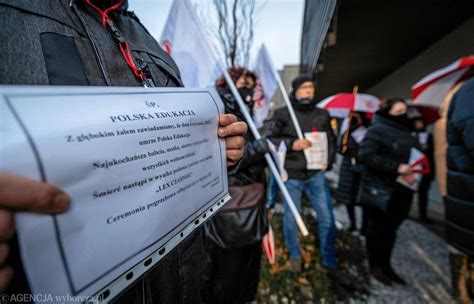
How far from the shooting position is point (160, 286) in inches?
27.9

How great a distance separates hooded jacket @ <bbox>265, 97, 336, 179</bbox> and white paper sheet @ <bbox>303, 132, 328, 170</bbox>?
72mm

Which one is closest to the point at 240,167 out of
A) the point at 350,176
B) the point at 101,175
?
the point at 101,175

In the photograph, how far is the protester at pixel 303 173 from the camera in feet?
8.19

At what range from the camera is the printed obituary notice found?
1.12 feet

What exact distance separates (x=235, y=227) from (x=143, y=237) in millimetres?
1190

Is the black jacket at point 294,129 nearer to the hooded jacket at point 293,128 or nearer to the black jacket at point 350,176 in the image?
the hooded jacket at point 293,128

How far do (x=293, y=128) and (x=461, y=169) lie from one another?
151cm

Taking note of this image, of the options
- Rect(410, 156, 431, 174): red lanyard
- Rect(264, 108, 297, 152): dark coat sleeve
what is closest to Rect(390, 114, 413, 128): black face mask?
Rect(410, 156, 431, 174): red lanyard

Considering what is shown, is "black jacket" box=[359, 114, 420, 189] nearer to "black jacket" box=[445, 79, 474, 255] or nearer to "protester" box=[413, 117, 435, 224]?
"black jacket" box=[445, 79, 474, 255]

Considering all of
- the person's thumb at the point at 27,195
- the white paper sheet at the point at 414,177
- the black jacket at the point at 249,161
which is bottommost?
the white paper sheet at the point at 414,177

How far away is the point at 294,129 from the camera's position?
2.66 m

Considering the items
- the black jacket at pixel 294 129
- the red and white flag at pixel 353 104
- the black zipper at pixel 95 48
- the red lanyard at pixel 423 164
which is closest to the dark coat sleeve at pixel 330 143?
the black jacket at pixel 294 129

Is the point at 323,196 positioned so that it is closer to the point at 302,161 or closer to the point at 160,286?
the point at 302,161

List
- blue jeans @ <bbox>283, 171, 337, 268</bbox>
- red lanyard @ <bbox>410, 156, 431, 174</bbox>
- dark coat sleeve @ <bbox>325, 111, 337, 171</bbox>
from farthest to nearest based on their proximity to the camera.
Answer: dark coat sleeve @ <bbox>325, 111, 337, 171</bbox> → blue jeans @ <bbox>283, 171, 337, 268</bbox> → red lanyard @ <bbox>410, 156, 431, 174</bbox>
